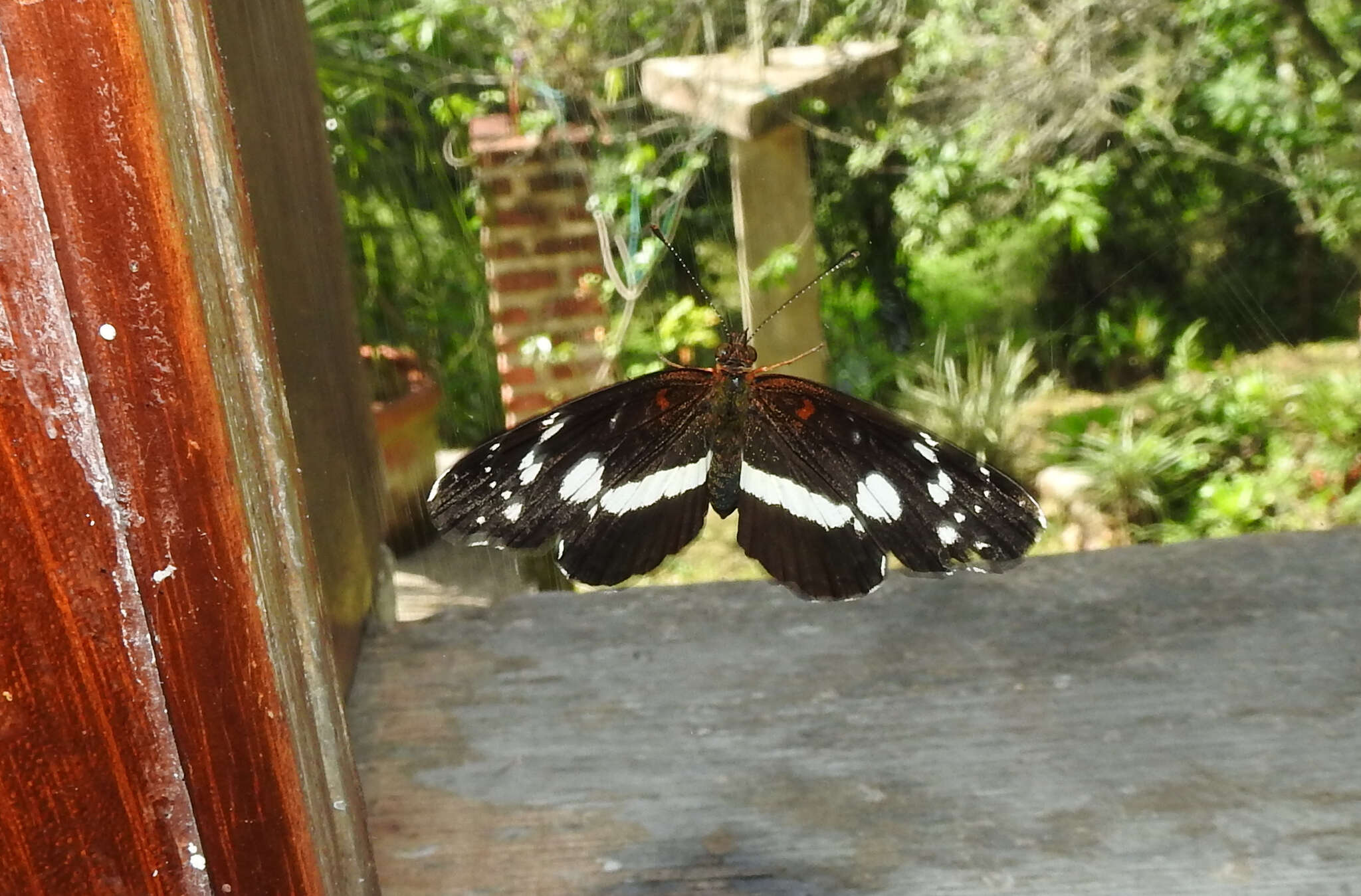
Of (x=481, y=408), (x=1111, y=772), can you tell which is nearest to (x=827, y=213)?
(x=481, y=408)

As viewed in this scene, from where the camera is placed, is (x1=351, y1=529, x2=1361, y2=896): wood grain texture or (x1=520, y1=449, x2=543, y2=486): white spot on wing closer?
(x1=351, y1=529, x2=1361, y2=896): wood grain texture

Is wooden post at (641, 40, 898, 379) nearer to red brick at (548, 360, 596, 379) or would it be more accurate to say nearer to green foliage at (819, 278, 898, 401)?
green foliage at (819, 278, 898, 401)

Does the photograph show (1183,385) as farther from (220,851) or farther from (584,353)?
(220,851)

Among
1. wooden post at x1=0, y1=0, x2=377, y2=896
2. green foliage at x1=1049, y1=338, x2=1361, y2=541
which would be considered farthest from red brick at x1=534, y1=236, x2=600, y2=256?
green foliage at x1=1049, y1=338, x2=1361, y2=541

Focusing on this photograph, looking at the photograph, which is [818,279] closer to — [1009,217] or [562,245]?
[562,245]

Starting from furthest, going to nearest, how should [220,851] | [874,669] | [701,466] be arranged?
[701,466] < [874,669] < [220,851]

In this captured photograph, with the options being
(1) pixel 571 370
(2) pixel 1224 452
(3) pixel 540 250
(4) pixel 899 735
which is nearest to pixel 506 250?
(3) pixel 540 250

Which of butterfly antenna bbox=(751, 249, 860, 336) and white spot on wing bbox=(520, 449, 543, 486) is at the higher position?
butterfly antenna bbox=(751, 249, 860, 336)
